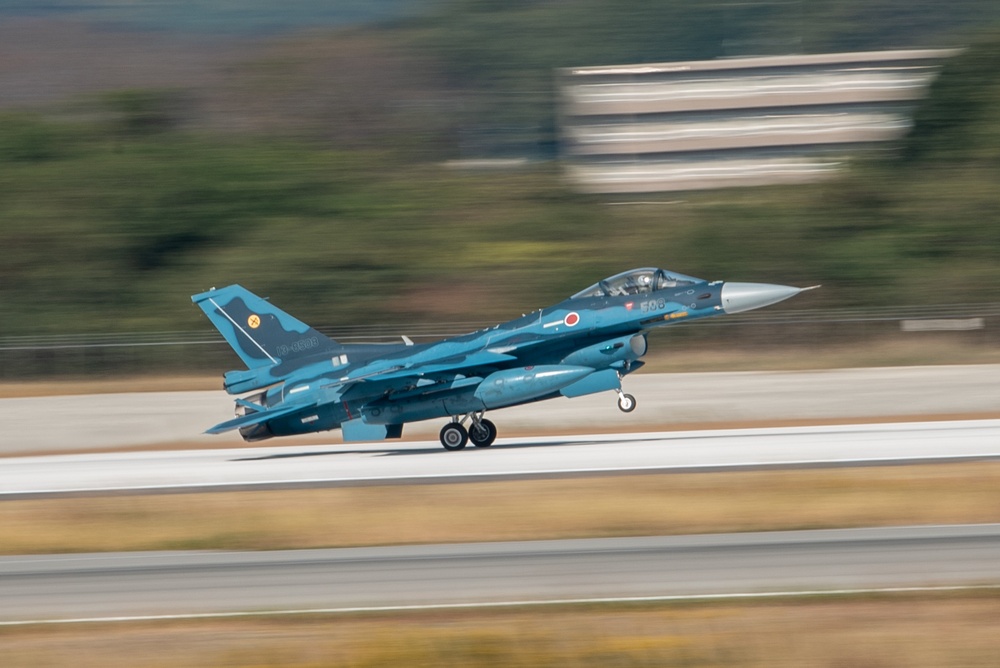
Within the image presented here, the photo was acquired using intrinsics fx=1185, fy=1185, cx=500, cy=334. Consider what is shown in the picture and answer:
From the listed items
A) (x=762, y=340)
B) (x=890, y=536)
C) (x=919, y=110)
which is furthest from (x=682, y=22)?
(x=890, y=536)

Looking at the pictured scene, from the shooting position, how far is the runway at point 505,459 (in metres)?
17.1

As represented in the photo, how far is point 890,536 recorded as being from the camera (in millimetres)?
11711

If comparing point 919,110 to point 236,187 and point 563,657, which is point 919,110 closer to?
point 236,187

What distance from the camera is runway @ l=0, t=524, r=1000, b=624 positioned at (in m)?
9.82

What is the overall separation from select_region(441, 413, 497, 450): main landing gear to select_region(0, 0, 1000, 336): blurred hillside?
19.8 metres

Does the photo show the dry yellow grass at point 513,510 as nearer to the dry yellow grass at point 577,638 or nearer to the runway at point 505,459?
the runway at point 505,459

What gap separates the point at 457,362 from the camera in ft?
65.8

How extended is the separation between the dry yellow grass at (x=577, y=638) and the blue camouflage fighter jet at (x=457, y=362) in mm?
9854

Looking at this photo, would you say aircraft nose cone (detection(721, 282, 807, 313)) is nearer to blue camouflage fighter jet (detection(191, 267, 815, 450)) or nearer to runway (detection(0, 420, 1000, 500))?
blue camouflage fighter jet (detection(191, 267, 815, 450))

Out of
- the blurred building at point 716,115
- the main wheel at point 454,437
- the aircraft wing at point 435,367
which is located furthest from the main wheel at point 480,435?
the blurred building at point 716,115

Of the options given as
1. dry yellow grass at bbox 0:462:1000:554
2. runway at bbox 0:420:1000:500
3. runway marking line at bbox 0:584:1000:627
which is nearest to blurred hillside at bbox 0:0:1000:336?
runway at bbox 0:420:1000:500

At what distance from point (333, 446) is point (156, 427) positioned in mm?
5053

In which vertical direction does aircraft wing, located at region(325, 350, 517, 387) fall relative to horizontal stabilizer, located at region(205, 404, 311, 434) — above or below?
above

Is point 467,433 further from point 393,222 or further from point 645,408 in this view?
point 393,222
